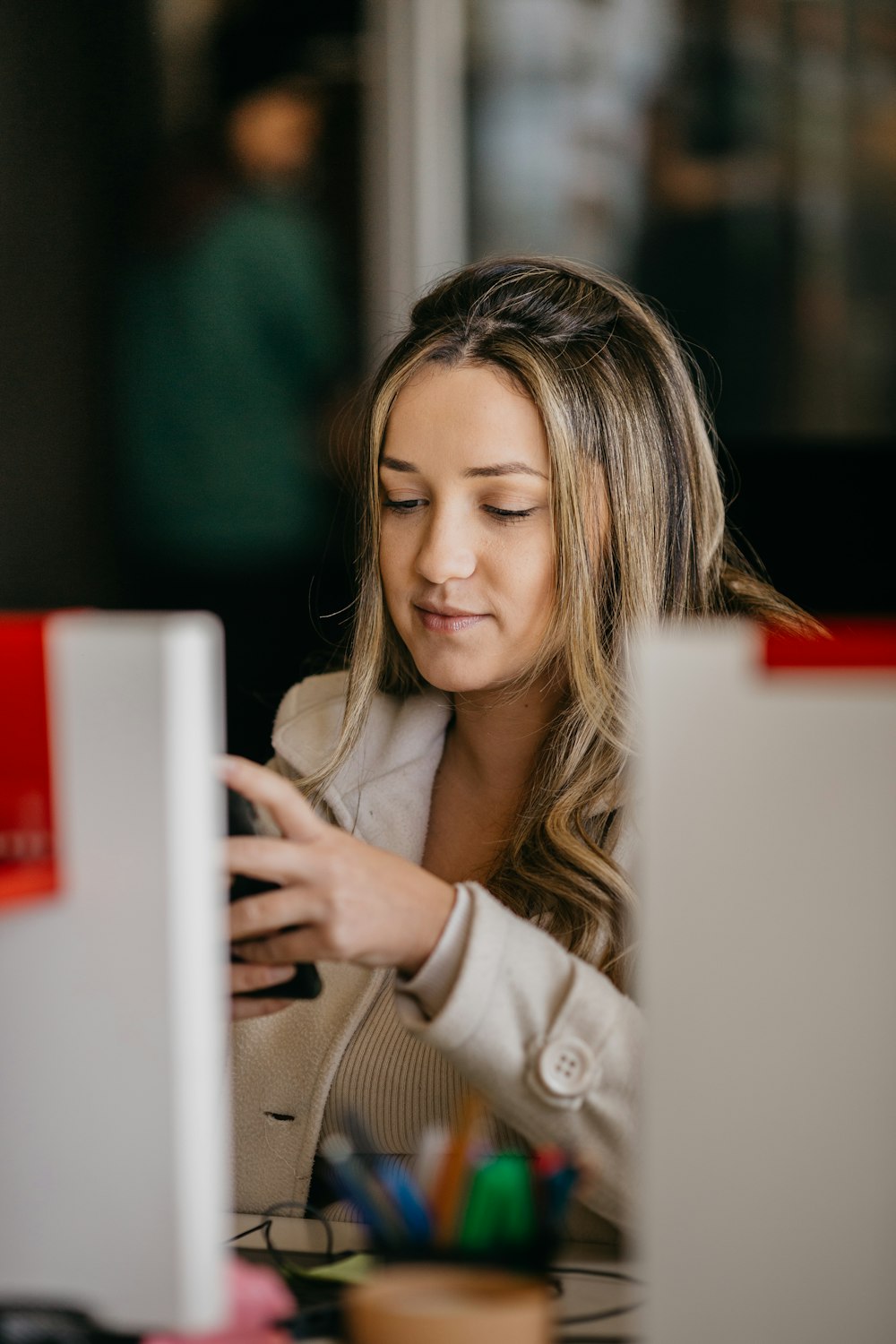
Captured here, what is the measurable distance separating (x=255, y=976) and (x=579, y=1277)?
0.27 m

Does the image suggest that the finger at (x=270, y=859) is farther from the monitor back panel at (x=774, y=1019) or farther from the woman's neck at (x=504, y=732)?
the woman's neck at (x=504, y=732)

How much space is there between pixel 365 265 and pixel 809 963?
8.32 feet

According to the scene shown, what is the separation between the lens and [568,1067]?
965 mm

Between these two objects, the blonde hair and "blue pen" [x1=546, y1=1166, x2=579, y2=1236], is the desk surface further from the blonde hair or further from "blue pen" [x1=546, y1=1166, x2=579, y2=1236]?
the blonde hair

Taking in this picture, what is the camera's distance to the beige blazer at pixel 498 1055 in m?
0.93

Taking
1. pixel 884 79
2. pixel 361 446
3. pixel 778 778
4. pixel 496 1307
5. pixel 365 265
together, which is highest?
pixel 884 79

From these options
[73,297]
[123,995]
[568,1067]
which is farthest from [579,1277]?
[73,297]

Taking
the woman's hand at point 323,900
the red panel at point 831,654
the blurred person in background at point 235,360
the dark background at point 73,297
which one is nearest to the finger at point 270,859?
the woman's hand at point 323,900

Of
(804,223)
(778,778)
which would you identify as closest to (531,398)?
(778,778)

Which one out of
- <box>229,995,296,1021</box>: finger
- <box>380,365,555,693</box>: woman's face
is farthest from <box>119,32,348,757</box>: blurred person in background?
<box>229,995,296,1021</box>: finger

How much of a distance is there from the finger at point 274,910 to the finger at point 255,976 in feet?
0.18

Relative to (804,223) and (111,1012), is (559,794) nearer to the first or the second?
(111,1012)

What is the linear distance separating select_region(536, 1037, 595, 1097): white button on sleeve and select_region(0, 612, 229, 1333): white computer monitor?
1.13ft

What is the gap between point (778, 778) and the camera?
617 mm
